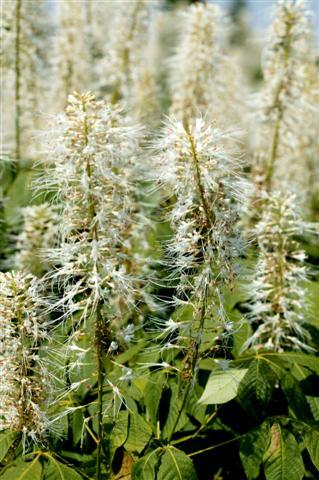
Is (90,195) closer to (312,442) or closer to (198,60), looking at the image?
(312,442)

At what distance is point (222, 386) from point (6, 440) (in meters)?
1.01

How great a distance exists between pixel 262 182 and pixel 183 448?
2501mm

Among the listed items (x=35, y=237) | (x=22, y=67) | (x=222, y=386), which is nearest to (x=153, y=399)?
(x=222, y=386)

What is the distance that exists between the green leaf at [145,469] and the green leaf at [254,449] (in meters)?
0.41

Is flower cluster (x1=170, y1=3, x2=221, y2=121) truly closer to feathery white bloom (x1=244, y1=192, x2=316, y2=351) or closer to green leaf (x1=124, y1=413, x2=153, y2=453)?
feathery white bloom (x1=244, y1=192, x2=316, y2=351)

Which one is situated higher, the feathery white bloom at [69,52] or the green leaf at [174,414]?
the feathery white bloom at [69,52]

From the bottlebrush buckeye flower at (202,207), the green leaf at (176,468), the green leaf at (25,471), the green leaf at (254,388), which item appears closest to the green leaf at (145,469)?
the green leaf at (176,468)

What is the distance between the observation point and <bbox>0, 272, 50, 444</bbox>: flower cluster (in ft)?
8.36

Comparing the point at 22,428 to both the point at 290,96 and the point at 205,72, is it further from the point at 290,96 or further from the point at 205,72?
the point at 205,72

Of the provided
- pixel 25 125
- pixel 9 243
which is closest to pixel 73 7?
pixel 25 125

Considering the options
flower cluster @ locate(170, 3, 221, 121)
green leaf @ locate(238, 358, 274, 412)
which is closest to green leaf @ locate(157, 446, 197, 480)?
green leaf @ locate(238, 358, 274, 412)

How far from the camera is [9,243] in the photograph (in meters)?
4.99

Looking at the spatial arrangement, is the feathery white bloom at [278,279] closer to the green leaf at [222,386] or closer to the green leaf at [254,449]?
the green leaf at [222,386]

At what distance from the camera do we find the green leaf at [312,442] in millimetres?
2713
